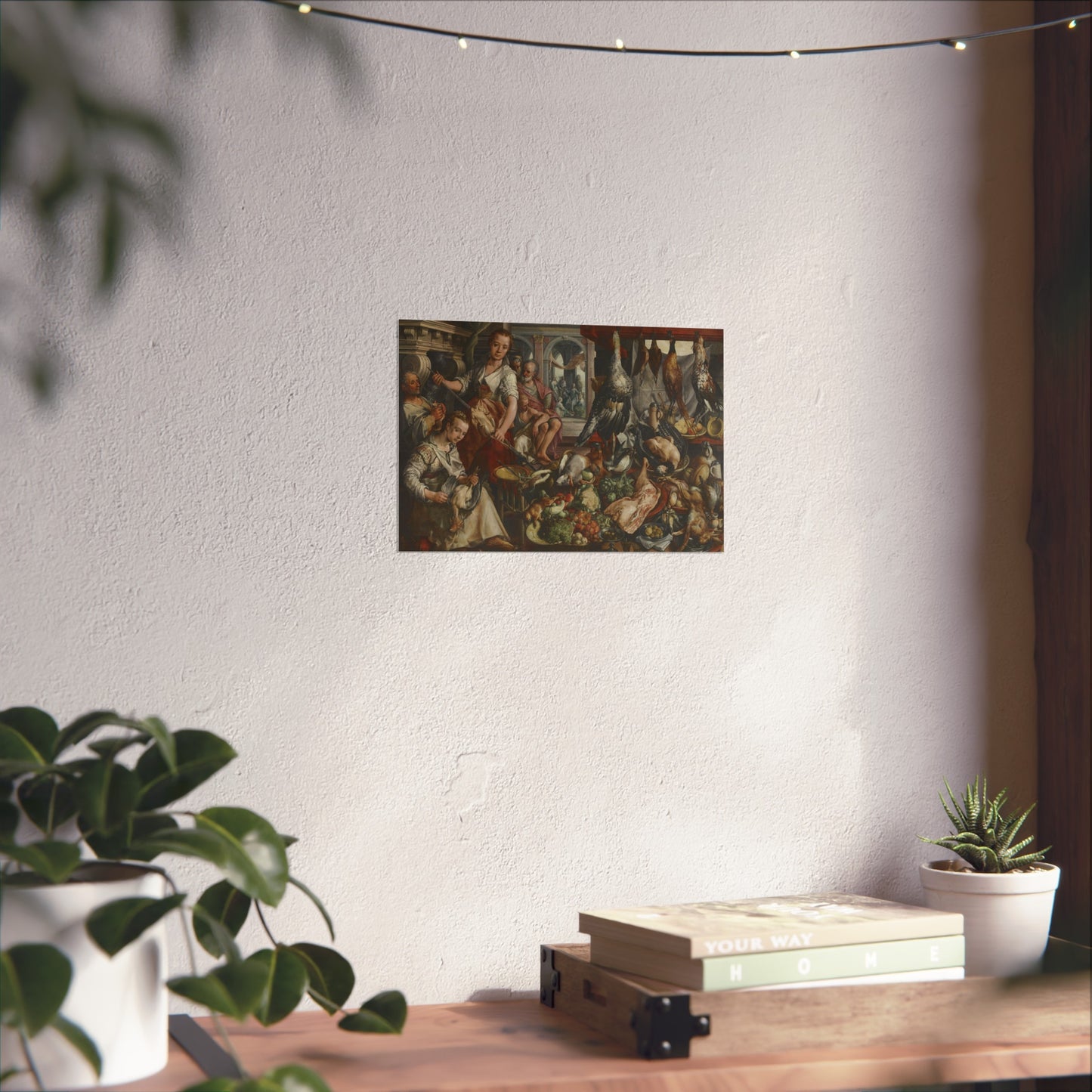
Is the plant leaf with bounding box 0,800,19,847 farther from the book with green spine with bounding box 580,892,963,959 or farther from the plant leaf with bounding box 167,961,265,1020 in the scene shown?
the book with green spine with bounding box 580,892,963,959

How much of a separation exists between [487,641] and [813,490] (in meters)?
0.47

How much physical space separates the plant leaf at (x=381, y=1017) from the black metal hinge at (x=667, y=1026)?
226 mm

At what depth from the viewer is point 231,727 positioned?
4.45 ft

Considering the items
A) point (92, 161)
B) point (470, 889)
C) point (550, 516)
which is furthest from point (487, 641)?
point (92, 161)

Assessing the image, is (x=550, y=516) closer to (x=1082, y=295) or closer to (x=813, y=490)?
(x=813, y=490)

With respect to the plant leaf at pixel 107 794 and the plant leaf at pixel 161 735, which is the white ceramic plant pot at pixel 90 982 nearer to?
the plant leaf at pixel 107 794

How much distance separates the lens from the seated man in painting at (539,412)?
144cm

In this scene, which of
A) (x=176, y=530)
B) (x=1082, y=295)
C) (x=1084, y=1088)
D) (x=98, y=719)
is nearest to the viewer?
(x=1082, y=295)

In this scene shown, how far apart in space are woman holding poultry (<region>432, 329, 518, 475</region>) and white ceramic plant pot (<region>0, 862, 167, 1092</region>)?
2.01 ft

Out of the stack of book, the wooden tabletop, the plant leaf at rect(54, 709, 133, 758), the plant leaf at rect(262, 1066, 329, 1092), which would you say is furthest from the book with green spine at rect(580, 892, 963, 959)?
the plant leaf at rect(54, 709, 133, 758)

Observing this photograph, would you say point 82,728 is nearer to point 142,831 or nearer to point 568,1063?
point 142,831

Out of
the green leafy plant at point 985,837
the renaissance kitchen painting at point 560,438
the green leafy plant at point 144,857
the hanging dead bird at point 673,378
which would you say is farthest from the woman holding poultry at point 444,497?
the green leafy plant at point 985,837

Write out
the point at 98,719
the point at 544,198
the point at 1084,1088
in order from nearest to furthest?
the point at 98,719 < the point at 1084,1088 < the point at 544,198

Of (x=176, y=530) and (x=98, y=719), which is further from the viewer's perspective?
(x=176, y=530)
